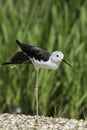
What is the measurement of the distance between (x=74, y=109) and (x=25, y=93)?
1.60ft

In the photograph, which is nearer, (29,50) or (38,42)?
(29,50)

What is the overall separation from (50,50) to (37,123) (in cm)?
177

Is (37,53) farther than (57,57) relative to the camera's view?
Yes

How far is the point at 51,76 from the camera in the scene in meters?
4.70

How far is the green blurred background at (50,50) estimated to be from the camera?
15.5 ft

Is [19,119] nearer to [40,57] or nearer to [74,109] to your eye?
[40,57]

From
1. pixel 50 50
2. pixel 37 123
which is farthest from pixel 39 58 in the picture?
pixel 50 50

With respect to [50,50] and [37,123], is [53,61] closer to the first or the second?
[37,123]

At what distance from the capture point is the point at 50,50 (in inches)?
193

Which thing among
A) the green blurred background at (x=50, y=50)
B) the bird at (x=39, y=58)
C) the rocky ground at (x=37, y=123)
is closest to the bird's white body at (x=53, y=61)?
the bird at (x=39, y=58)

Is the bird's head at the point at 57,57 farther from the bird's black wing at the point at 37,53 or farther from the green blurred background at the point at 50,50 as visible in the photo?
the green blurred background at the point at 50,50

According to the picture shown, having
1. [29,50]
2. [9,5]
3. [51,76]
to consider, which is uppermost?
[9,5]

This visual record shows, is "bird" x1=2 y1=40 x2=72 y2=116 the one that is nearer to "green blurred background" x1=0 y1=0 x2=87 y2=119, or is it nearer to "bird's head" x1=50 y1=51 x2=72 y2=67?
"bird's head" x1=50 y1=51 x2=72 y2=67

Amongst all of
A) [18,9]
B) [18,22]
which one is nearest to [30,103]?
[18,22]
